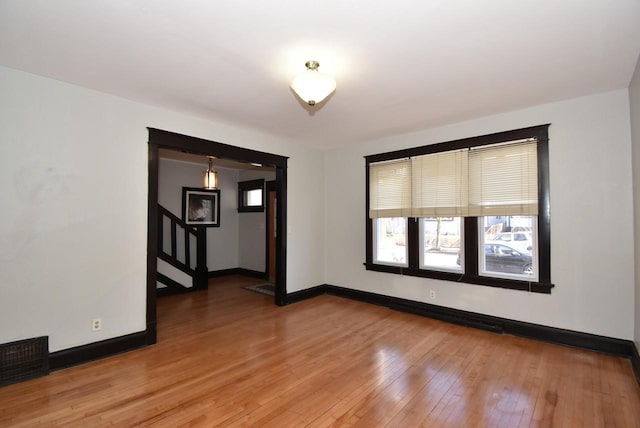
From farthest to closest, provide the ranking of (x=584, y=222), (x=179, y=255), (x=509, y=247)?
(x=179, y=255) → (x=509, y=247) → (x=584, y=222)

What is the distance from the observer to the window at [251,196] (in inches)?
280

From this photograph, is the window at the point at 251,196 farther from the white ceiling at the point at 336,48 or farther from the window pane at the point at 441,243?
the window pane at the point at 441,243

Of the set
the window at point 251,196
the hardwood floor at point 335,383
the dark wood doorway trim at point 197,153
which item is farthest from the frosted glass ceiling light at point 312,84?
the window at point 251,196

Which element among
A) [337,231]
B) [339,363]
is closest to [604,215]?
[339,363]

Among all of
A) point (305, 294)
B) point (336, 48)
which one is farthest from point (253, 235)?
point (336, 48)

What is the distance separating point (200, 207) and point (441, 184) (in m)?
5.13

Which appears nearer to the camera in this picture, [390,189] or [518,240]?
[518,240]

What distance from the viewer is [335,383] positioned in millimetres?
2586

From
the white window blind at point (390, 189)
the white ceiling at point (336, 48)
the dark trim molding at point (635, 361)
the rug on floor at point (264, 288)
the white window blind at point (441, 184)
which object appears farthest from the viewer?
the rug on floor at point (264, 288)

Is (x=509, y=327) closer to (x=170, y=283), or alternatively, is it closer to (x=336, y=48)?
(x=336, y=48)

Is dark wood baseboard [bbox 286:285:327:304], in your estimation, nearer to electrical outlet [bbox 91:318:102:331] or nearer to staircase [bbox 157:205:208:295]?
staircase [bbox 157:205:208:295]

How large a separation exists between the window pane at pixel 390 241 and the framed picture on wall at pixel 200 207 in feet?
13.1

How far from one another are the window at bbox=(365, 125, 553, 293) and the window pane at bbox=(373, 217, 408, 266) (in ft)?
0.05

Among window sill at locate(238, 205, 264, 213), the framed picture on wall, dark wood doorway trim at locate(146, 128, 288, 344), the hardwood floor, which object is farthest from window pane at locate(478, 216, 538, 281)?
the framed picture on wall
